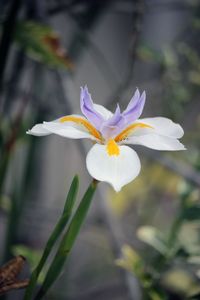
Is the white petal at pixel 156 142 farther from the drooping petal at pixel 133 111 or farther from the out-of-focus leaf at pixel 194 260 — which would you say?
the out-of-focus leaf at pixel 194 260

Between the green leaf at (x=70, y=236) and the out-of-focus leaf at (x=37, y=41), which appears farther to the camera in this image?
the out-of-focus leaf at (x=37, y=41)

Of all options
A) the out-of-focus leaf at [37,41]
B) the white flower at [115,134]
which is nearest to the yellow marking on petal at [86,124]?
the white flower at [115,134]

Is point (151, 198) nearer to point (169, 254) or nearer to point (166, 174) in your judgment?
point (166, 174)

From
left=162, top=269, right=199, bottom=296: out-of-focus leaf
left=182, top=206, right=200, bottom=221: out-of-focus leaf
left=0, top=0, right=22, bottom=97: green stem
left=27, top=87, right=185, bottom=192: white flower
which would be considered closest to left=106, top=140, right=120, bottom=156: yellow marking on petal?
left=27, top=87, right=185, bottom=192: white flower

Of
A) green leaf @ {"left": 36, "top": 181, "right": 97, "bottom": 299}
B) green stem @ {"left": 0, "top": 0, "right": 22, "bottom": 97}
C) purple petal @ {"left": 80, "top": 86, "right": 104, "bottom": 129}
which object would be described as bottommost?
green leaf @ {"left": 36, "top": 181, "right": 97, "bottom": 299}

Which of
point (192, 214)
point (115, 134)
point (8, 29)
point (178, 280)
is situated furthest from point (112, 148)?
point (178, 280)

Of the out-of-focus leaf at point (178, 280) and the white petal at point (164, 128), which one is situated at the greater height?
the white petal at point (164, 128)

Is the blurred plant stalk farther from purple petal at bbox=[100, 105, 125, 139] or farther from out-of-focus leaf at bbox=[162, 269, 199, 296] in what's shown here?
out-of-focus leaf at bbox=[162, 269, 199, 296]
